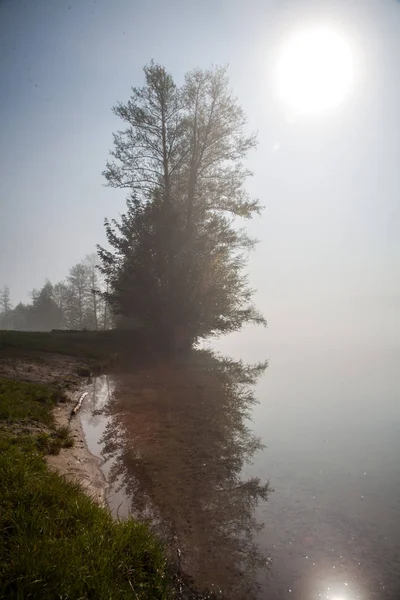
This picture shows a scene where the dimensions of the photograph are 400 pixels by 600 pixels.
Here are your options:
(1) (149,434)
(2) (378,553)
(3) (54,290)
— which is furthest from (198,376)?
(3) (54,290)

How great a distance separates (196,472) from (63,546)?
292 cm

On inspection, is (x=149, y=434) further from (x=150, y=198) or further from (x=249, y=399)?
(x=150, y=198)

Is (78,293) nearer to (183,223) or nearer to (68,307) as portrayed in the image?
(68,307)

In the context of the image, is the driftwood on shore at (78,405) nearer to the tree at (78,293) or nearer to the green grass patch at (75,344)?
the green grass patch at (75,344)

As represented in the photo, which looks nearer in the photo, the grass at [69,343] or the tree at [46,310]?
the grass at [69,343]

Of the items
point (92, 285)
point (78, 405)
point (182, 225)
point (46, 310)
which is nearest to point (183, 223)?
point (182, 225)

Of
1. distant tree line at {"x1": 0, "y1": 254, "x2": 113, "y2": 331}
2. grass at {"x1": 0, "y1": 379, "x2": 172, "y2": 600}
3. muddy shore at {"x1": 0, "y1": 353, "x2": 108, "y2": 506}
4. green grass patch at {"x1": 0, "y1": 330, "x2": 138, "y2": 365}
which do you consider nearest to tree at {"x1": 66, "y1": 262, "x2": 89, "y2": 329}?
distant tree line at {"x1": 0, "y1": 254, "x2": 113, "y2": 331}

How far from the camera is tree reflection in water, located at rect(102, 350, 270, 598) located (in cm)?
357

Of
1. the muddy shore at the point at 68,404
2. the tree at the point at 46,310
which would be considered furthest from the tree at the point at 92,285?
the muddy shore at the point at 68,404

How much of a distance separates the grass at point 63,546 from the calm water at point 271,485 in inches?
24.7

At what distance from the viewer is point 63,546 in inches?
113

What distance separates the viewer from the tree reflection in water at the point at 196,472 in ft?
11.7

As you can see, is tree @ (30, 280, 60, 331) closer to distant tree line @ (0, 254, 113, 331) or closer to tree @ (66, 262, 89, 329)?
distant tree line @ (0, 254, 113, 331)

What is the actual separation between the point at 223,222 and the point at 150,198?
4873 millimetres
